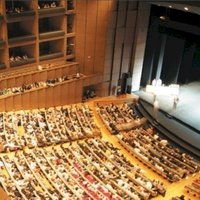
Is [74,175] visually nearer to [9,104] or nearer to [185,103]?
[9,104]

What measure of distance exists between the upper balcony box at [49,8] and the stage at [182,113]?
5.68 meters

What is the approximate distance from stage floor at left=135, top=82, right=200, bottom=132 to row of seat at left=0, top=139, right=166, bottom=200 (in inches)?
159

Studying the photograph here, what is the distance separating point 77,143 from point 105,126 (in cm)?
211

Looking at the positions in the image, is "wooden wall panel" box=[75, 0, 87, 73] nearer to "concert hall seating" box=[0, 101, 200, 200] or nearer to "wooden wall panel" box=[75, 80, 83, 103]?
"wooden wall panel" box=[75, 80, 83, 103]

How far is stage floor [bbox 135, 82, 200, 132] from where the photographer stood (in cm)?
1661

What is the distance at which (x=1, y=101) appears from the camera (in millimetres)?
15484

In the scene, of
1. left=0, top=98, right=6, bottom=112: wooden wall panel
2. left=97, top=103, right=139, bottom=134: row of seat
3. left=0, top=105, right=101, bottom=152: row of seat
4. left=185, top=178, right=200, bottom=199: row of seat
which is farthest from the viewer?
left=97, top=103, right=139, bottom=134: row of seat

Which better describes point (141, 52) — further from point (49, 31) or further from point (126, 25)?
point (49, 31)

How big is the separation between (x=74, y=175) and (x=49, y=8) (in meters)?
8.15

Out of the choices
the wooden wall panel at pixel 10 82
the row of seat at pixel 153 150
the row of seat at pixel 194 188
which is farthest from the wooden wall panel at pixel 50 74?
the row of seat at pixel 194 188

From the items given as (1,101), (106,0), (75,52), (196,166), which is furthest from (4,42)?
(196,166)

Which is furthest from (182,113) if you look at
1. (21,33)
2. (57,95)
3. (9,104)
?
(21,33)

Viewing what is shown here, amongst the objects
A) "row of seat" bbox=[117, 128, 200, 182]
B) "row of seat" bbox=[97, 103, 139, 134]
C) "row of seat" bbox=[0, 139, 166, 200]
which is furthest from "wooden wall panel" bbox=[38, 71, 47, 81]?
"row of seat" bbox=[117, 128, 200, 182]

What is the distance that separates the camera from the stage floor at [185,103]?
16.6m
